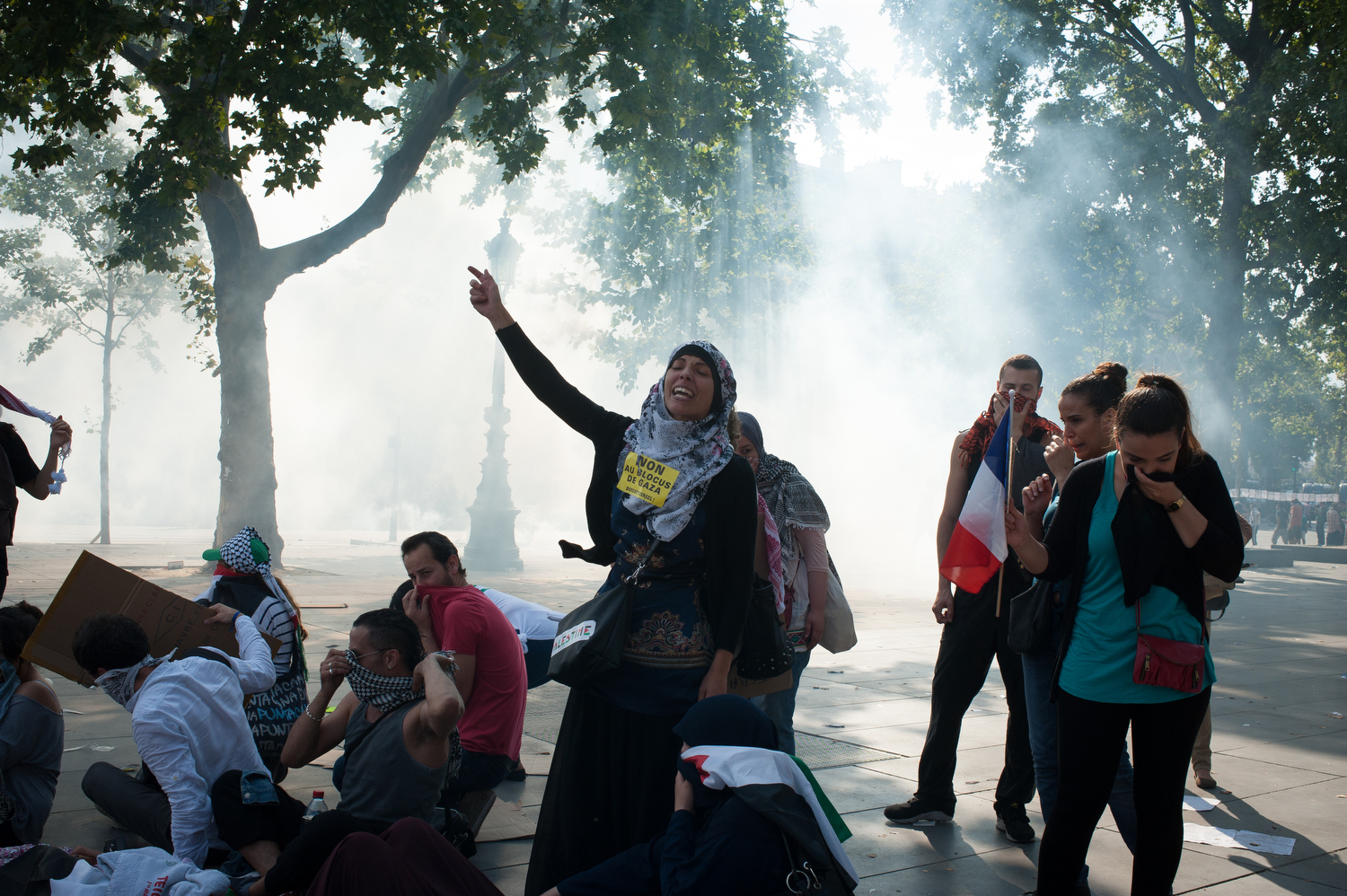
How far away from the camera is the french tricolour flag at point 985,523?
3.25m

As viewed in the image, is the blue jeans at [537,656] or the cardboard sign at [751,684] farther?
the blue jeans at [537,656]

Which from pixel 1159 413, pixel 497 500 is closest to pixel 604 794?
pixel 1159 413

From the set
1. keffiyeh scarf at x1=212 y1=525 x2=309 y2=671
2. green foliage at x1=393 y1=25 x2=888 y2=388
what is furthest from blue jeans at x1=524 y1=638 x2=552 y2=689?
green foliage at x1=393 y1=25 x2=888 y2=388

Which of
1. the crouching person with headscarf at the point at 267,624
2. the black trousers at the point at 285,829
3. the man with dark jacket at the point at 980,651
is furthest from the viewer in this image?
the crouching person with headscarf at the point at 267,624

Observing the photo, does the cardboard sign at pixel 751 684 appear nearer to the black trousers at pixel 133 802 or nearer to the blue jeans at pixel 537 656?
the blue jeans at pixel 537 656

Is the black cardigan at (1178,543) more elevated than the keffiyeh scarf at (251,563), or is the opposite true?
the black cardigan at (1178,543)

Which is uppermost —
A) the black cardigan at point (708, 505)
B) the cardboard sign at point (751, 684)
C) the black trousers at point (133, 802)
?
the black cardigan at point (708, 505)

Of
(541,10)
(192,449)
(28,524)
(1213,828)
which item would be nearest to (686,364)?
(1213,828)

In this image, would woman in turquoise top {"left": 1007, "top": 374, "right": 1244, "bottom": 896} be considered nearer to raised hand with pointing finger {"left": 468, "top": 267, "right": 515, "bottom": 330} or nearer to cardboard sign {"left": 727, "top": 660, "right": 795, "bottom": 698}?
cardboard sign {"left": 727, "top": 660, "right": 795, "bottom": 698}

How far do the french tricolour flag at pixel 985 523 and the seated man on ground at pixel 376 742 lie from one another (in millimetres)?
1758

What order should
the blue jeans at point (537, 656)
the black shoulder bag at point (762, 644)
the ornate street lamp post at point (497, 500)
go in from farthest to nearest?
the ornate street lamp post at point (497, 500), the blue jeans at point (537, 656), the black shoulder bag at point (762, 644)

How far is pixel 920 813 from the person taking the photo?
13.4 feet

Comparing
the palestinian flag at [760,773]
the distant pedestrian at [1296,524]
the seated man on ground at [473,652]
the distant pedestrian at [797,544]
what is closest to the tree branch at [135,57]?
the seated man on ground at [473,652]

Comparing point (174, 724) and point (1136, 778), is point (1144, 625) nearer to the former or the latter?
point (1136, 778)
